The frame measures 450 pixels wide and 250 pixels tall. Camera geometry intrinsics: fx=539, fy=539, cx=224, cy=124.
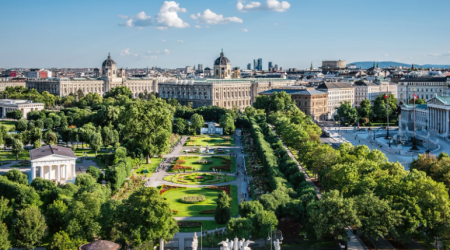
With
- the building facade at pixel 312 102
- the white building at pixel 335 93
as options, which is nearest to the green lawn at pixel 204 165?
the building facade at pixel 312 102

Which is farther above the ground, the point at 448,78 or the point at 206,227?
the point at 448,78

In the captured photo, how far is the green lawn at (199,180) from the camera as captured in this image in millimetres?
63625

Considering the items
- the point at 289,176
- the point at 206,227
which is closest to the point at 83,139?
the point at 289,176

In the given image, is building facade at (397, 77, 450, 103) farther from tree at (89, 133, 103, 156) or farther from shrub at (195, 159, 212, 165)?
tree at (89, 133, 103, 156)

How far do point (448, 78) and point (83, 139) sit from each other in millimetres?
107465

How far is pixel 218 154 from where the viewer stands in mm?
85500

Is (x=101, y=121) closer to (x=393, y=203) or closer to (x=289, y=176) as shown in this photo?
(x=289, y=176)

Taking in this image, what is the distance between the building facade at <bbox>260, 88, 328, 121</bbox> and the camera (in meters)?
142

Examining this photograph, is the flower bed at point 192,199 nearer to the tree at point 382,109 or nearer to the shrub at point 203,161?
the shrub at point 203,161

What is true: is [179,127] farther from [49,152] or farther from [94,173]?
[94,173]

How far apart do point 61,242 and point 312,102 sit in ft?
368

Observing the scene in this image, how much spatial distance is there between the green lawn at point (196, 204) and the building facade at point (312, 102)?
8505 cm

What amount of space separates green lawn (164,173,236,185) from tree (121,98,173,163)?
29.3 feet

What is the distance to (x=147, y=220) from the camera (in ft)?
124
